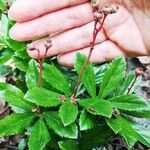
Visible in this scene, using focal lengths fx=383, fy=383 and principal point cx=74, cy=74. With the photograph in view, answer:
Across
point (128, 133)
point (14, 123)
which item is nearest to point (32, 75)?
point (14, 123)

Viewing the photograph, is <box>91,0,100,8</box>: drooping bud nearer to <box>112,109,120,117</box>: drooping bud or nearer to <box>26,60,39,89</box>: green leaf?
<box>26,60,39,89</box>: green leaf

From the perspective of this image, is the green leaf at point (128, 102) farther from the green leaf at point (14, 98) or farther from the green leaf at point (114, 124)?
the green leaf at point (14, 98)

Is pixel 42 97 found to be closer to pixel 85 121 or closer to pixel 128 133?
pixel 85 121

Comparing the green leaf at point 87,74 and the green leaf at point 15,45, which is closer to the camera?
the green leaf at point 87,74

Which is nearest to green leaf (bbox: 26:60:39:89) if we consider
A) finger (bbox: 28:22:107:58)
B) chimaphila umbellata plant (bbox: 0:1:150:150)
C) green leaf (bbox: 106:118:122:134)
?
chimaphila umbellata plant (bbox: 0:1:150:150)

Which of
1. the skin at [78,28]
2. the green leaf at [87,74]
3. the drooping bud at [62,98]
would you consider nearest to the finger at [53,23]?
the skin at [78,28]

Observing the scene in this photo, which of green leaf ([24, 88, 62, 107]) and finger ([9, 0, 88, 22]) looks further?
finger ([9, 0, 88, 22])

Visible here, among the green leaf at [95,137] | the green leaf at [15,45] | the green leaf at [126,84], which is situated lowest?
the green leaf at [95,137]
